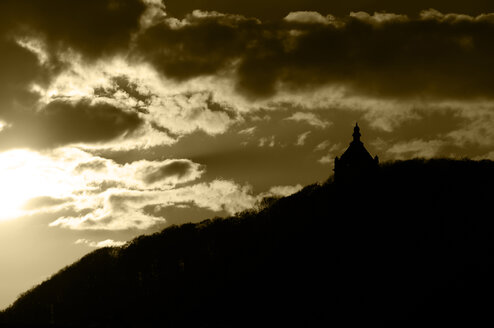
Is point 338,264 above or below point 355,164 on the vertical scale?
below

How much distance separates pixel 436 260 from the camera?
9744 centimetres

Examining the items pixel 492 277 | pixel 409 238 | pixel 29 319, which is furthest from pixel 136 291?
pixel 492 277

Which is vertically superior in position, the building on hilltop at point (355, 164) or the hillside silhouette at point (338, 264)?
the building on hilltop at point (355, 164)

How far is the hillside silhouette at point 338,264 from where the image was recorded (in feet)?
294

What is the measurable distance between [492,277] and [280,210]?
7556 cm

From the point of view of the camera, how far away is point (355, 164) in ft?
335

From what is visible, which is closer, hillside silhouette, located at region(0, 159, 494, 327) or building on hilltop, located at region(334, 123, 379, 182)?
hillside silhouette, located at region(0, 159, 494, 327)

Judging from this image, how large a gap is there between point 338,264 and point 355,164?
17.0 m

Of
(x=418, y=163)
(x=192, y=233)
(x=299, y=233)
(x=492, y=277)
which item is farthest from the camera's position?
(x=192, y=233)

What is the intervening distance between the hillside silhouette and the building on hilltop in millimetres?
1331

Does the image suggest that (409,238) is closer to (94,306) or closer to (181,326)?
(181,326)

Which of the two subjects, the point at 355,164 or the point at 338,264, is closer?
the point at 355,164

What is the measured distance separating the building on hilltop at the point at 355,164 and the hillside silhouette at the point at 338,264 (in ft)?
4.37

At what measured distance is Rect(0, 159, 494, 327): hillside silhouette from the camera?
89.5 meters
